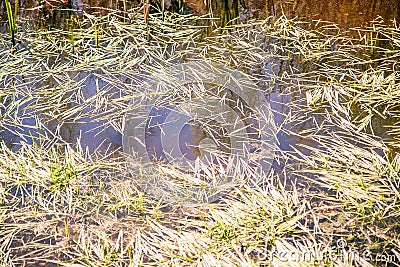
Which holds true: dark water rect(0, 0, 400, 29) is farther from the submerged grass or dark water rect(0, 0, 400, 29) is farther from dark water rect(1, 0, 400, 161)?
the submerged grass

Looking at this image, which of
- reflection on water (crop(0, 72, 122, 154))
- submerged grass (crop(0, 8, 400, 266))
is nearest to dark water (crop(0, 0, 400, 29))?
submerged grass (crop(0, 8, 400, 266))

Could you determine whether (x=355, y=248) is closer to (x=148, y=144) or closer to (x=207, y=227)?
(x=207, y=227)

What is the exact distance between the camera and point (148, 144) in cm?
216

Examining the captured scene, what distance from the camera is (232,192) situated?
1895 mm

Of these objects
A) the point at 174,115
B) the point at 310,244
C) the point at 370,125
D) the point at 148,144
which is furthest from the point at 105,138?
the point at 370,125

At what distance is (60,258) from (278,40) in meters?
1.71

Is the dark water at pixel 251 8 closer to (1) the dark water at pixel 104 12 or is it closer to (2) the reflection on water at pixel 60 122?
(1) the dark water at pixel 104 12

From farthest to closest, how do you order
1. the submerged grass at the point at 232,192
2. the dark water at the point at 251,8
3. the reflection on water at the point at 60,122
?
the dark water at the point at 251,8
the reflection on water at the point at 60,122
the submerged grass at the point at 232,192

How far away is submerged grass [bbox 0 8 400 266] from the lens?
1.69 meters

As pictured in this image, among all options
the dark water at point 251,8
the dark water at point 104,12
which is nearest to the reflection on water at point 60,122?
the dark water at point 104,12

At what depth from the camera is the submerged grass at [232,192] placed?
5.53 feet

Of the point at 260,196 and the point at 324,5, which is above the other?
the point at 324,5

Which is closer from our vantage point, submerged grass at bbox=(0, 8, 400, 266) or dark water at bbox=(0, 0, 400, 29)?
submerged grass at bbox=(0, 8, 400, 266)

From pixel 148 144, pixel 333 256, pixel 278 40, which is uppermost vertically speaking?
pixel 278 40
